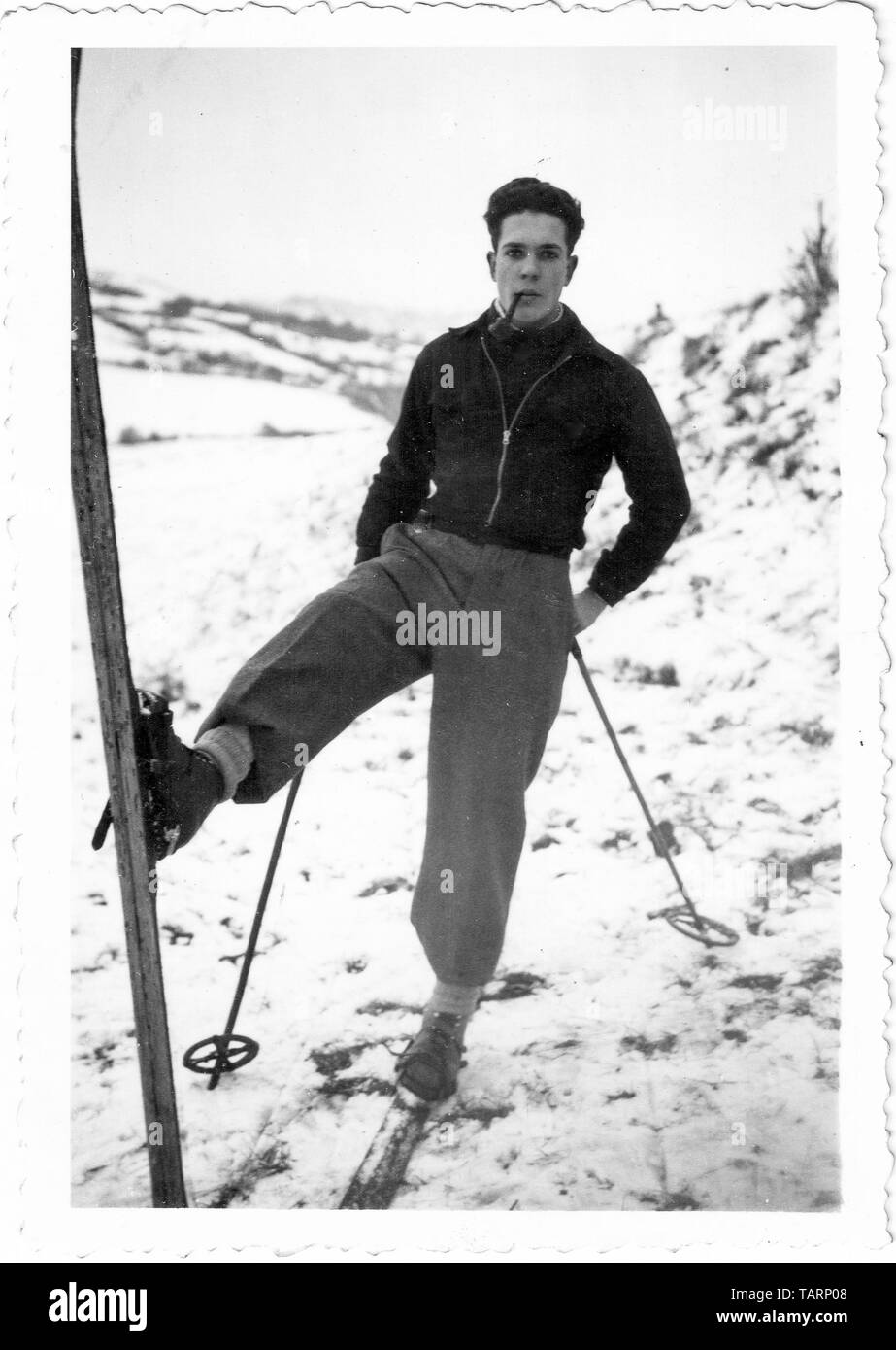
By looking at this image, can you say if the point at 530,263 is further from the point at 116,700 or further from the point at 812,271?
the point at 116,700

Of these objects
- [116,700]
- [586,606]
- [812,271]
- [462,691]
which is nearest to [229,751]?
[116,700]

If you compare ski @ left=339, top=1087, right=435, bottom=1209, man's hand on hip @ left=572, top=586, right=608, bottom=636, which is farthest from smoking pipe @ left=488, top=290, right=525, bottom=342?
ski @ left=339, top=1087, right=435, bottom=1209

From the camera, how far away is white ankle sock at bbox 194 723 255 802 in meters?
1.50

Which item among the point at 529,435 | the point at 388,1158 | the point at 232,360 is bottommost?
the point at 388,1158

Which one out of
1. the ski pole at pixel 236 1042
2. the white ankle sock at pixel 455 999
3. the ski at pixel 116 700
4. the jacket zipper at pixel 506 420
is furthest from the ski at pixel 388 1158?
the jacket zipper at pixel 506 420

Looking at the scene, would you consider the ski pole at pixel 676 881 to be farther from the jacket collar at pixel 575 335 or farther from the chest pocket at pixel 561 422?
the jacket collar at pixel 575 335

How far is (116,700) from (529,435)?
0.74m

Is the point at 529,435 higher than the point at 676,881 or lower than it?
higher

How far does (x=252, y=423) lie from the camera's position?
175 centimetres

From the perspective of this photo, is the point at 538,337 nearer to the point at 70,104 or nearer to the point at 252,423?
the point at 252,423

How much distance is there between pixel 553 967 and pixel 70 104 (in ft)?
5.16

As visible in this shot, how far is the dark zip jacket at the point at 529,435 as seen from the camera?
Result: 1.66 m

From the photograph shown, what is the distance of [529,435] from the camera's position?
1661mm
